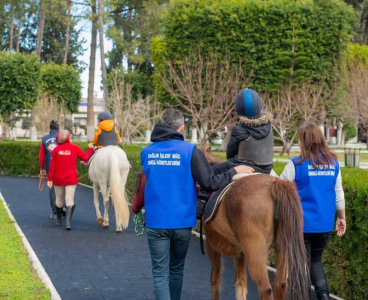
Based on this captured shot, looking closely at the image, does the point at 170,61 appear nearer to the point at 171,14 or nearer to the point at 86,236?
the point at 171,14

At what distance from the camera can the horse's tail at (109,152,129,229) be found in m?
10.8

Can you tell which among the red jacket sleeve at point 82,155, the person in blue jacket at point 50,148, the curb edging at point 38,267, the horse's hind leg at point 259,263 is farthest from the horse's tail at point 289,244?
the person in blue jacket at point 50,148

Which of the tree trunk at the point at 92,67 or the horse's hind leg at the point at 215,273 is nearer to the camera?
the horse's hind leg at the point at 215,273

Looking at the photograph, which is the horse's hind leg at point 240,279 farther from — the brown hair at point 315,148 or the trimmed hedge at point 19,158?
the trimmed hedge at point 19,158

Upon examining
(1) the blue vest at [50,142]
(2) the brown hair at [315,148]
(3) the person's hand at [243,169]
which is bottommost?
(1) the blue vest at [50,142]

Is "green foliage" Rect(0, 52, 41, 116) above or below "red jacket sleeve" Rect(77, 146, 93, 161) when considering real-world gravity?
above

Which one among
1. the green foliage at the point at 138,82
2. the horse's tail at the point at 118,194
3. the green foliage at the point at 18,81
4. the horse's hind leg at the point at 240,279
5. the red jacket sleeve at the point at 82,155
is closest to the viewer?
the horse's hind leg at the point at 240,279

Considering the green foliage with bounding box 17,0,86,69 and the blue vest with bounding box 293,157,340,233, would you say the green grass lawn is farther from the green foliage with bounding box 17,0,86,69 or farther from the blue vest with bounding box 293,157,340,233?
the green foliage with bounding box 17,0,86,69

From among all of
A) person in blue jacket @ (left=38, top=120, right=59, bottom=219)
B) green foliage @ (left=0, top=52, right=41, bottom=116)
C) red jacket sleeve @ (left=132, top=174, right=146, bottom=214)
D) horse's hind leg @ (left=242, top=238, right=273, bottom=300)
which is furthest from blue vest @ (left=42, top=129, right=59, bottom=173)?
green foliage @ (left=0, top=52, right=41, bottom=116)

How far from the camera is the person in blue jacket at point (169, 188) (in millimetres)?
5066

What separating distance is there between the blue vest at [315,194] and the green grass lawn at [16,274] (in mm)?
2960

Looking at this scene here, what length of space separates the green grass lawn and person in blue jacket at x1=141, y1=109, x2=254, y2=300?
6.35 feet

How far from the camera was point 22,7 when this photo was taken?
183 feet

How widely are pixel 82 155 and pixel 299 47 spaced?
2159 centimetres
